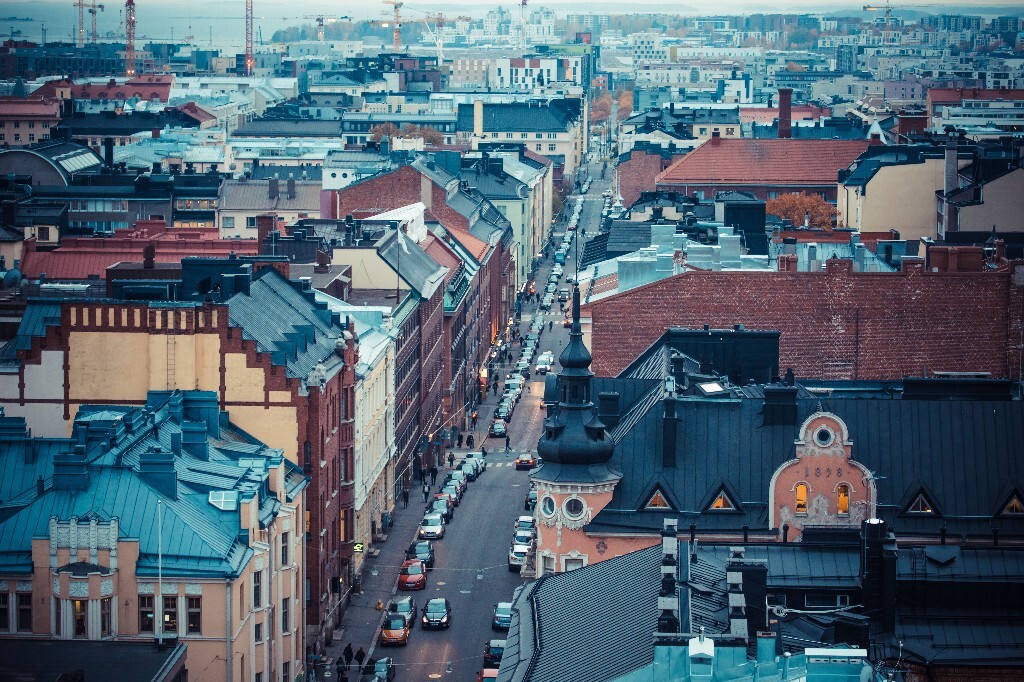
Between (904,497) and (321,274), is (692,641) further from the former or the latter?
(321,274)

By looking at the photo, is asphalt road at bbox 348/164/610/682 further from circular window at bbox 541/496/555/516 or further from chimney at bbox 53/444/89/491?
chimney at bbox 53/444/89/491

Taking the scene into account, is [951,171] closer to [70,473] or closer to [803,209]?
[803,209]

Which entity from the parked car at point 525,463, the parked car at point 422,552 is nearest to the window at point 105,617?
the parked car at point 422,552

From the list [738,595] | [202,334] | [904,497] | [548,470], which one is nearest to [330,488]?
[202,334]


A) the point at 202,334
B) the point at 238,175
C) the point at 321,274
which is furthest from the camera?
the point at 238,175

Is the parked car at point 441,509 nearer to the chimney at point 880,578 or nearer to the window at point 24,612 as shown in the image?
the window at point 24,612

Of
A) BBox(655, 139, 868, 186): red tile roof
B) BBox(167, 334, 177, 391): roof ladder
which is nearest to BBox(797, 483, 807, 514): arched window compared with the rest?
BBox(167, 334, 177, 391): roof ladder

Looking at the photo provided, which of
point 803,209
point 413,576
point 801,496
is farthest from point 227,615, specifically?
point 803,209

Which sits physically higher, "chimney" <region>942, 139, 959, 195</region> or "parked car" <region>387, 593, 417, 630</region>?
"chimney" <region>942, 139, 959, 195</region>
